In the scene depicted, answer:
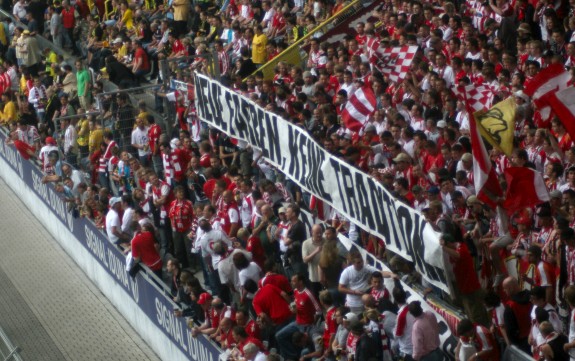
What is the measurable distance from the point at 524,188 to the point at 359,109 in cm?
491

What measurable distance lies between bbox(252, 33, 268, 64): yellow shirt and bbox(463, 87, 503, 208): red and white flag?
10870 millimetres

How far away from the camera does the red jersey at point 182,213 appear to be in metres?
19.0

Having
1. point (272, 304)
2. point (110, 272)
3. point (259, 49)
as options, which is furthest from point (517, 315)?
point (259, 49)

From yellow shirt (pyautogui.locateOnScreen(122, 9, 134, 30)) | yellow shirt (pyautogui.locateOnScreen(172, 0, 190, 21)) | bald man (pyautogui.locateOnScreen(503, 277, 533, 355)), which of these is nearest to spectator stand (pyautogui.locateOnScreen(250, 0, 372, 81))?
yellow shirt (pyautogui.locateOnScreen(172, 0, 190, 21))

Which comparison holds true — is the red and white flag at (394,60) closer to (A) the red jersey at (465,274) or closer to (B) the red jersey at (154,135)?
(B) the red jersey at (154,135)

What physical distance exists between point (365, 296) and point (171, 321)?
4.15 meters

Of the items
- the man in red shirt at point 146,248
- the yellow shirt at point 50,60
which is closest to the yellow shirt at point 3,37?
the yellow shirt at point 50,60

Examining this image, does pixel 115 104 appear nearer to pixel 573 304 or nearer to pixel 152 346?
pixel 152 346

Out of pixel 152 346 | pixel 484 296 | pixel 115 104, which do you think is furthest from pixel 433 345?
pixel 115 104

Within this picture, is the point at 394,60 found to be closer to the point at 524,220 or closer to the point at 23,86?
the point at 524,220

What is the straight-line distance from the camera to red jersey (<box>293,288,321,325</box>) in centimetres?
1491

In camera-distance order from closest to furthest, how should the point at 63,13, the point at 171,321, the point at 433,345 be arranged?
the point at 433,345, the point at 171,321, the point at 63,13

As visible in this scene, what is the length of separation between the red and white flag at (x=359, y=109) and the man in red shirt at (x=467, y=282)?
4922mm

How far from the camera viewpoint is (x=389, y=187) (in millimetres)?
15625
